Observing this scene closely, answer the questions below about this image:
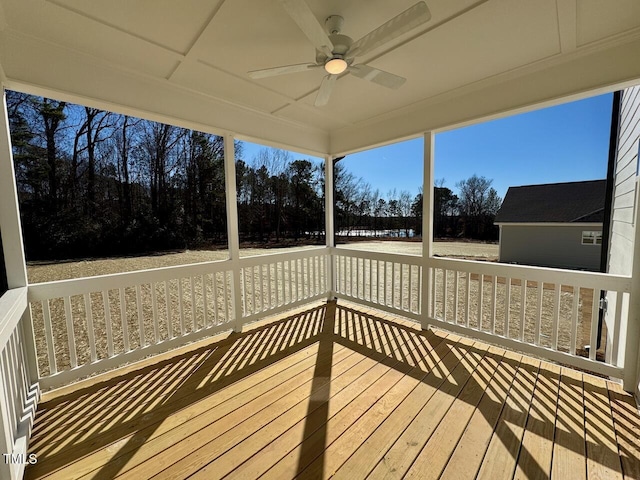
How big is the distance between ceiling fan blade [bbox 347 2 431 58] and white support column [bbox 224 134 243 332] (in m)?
1.77

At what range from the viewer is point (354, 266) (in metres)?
4.09

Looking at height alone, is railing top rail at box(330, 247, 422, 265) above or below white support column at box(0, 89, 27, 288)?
below

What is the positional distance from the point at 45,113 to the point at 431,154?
12.1ft

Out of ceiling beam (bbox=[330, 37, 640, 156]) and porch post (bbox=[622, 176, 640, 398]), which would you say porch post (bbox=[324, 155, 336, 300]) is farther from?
porch post (bbox=[622, 176, 640, 398])

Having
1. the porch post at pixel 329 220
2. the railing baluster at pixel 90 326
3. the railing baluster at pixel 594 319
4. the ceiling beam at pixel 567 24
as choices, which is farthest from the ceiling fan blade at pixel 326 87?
the railing baluster at pixel 594 319

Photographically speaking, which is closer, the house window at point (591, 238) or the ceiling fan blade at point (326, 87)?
the ceiling fan blade at point (326, 87)

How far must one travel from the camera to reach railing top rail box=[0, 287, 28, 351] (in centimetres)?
124

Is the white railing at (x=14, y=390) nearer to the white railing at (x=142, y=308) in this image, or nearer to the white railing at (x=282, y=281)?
the white railing at (x=142, y=308)

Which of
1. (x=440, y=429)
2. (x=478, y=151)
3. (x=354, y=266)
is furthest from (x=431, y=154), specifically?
(x=440, y=429)

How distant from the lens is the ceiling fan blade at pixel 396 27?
48.8 inches

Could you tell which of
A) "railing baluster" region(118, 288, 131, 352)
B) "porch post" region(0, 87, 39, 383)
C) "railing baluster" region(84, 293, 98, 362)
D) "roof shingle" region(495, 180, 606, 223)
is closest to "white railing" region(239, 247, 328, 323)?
"railing baluster" region(118, 288, 131, 352)

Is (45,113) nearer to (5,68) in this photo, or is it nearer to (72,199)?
(5,68)

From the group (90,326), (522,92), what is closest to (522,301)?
(522,92)

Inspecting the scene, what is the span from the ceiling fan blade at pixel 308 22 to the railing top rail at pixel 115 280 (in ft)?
7.52
